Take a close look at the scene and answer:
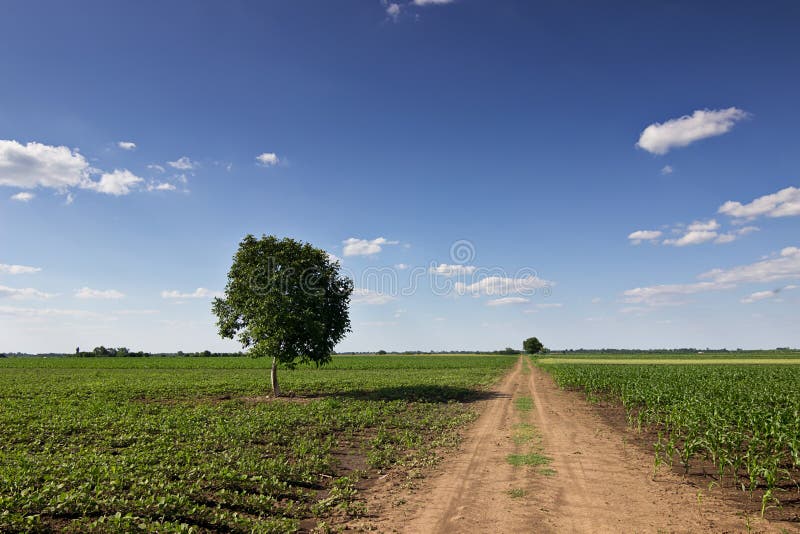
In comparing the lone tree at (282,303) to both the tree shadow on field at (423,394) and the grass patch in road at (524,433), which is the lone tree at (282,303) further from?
the grass patch in road at (524,433)

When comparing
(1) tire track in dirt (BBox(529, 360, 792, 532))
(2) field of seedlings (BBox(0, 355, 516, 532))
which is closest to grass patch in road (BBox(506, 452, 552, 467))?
(1) tire track in dirt (BBox(529, 360, 792, 532))

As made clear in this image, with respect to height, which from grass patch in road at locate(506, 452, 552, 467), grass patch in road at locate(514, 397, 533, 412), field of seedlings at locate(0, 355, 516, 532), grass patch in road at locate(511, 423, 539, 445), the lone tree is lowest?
grass patch in road at locate(514, 397, 533, 412)

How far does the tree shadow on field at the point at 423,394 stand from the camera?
93.9 ft

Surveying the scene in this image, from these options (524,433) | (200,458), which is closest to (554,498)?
(524,433)

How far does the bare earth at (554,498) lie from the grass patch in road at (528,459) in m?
0.23

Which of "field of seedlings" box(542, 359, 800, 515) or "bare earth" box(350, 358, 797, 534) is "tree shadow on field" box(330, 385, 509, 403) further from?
"bare earth" box(350, 358, 797, 534)

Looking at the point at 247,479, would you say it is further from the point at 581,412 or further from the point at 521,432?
the point at 581,412

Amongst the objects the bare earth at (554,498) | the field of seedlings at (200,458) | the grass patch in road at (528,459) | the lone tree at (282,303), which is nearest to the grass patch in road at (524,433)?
the bare earth at (554,498)

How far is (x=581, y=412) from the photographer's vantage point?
80.7ft

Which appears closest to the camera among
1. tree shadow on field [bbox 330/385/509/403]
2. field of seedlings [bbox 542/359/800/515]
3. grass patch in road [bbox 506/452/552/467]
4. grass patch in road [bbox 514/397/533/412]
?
field of seedlings [bbox 542/359/800/515]

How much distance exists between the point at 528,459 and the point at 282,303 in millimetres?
19212

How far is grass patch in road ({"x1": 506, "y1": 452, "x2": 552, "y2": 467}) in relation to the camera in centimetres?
1321

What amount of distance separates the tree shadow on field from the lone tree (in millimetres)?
3912

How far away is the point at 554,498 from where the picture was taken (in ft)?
33.2
